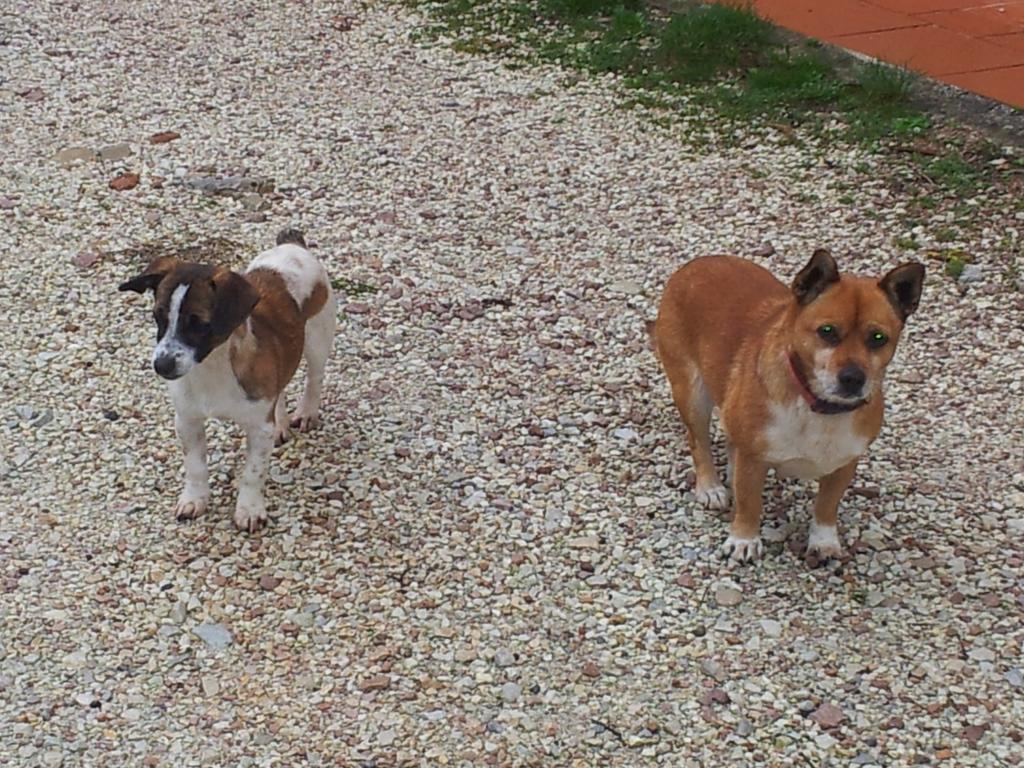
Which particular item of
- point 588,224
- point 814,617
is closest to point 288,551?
point 814,617

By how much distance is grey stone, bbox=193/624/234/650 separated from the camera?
4.06m

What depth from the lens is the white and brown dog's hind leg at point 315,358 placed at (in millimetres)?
4867

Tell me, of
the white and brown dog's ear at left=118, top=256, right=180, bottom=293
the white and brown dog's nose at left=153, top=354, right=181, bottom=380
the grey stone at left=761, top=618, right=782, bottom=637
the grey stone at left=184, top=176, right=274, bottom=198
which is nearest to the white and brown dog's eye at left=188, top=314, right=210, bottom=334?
the white and brown dog's nose at left=153, top=354, right=181, bottom=380

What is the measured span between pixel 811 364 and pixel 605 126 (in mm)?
4182

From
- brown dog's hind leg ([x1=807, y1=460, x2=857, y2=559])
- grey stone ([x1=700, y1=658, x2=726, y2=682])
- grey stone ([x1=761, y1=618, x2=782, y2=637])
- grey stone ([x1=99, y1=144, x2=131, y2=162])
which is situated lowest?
grey stone ([x1=99, y1=144, x2=131, y2=162])

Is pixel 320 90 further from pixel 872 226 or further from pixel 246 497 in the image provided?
pixel 246 497

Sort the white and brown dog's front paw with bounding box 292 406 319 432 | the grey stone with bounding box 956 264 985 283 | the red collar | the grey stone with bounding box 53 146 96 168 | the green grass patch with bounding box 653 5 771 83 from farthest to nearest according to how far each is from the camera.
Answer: the green grass patch with bounding box 653 5 771 83
the grey stone with bounding box 53 146 96 168
the grey stone with bounding box 956 264 985 283
the white and brown dog's front paw with bounding box 292 406 319 432
the red collar

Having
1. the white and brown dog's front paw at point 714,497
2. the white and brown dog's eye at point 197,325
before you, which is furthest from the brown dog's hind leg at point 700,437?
the white and brown dog's eye at point 197,325

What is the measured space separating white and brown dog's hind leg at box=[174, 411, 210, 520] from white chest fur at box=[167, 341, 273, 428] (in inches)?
3.9

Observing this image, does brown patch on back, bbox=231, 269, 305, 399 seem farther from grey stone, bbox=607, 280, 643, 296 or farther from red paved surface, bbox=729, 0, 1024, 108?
red paved surface, bbox=729, 0, 1024, 108

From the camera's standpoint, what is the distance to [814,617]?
4160 millimetres

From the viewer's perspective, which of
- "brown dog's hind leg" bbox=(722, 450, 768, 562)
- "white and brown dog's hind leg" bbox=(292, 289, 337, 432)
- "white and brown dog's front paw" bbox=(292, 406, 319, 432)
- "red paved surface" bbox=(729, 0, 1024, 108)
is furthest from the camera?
"red paved surface" bbox=(729, 0, 1024, 108)

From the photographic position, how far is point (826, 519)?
4340mm

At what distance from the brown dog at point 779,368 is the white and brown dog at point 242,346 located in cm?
129
